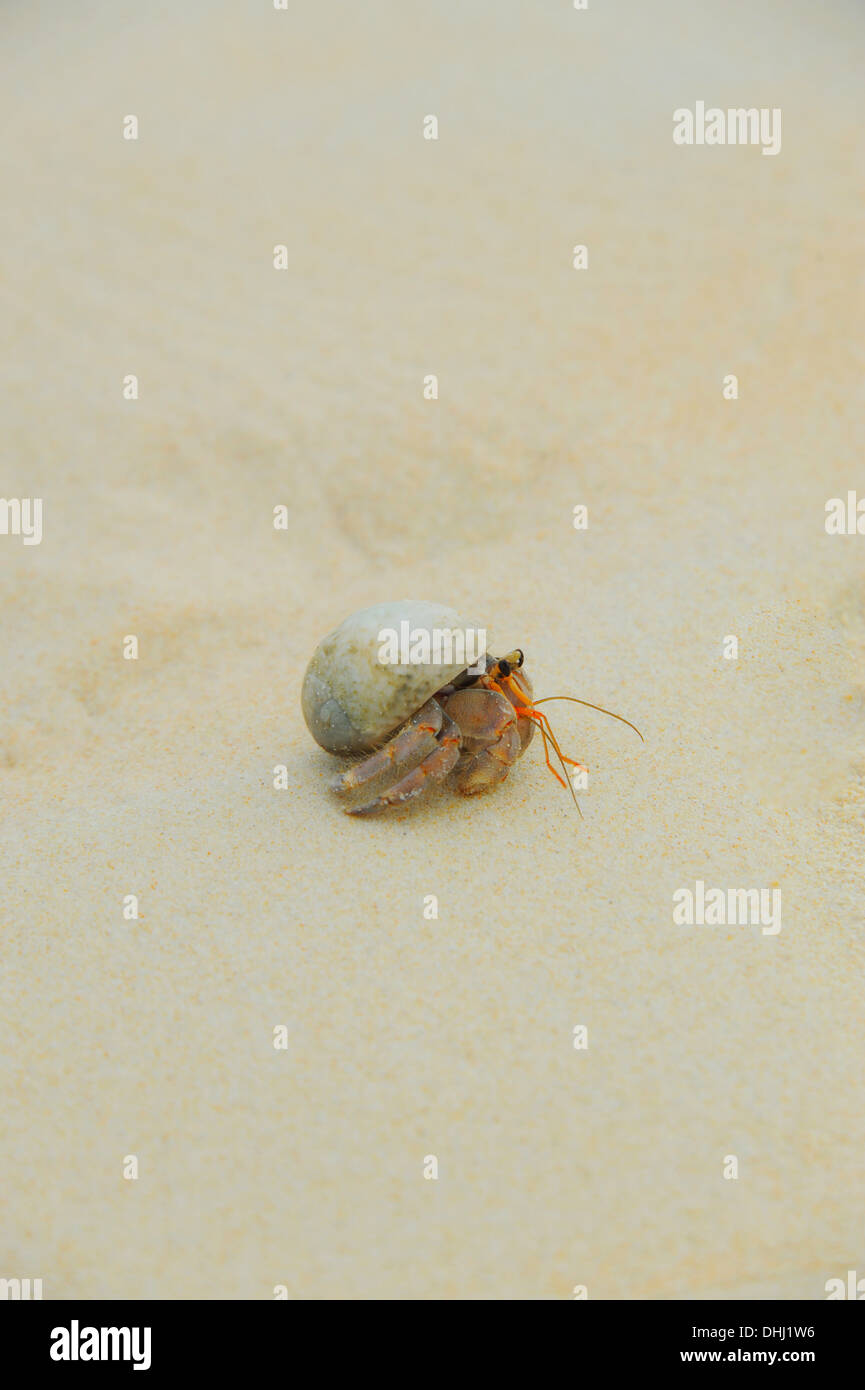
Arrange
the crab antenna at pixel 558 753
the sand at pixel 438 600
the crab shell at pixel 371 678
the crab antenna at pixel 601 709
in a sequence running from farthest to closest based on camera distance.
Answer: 1. the crab antenna at pixel 601 709
2. the crab antenna at pixel 558 753
3. the crab shell at pixel 371 678
4. the sand at pixel 438 600

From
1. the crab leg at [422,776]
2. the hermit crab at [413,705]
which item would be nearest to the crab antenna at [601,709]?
the hermit crab at [413,705]

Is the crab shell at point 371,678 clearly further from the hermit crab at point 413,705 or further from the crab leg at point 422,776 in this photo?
the crab leg at point 422,776

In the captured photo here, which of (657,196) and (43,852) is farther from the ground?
(657,196)

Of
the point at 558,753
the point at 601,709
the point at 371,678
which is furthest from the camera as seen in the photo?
the point at 601,709

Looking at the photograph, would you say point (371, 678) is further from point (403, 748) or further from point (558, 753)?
point (558, 753)

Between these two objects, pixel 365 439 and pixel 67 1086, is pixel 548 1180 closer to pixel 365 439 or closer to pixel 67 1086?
pixel 67 1086

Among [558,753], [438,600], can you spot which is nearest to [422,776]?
[558,753]

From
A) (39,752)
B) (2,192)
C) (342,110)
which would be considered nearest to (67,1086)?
(39,752)
